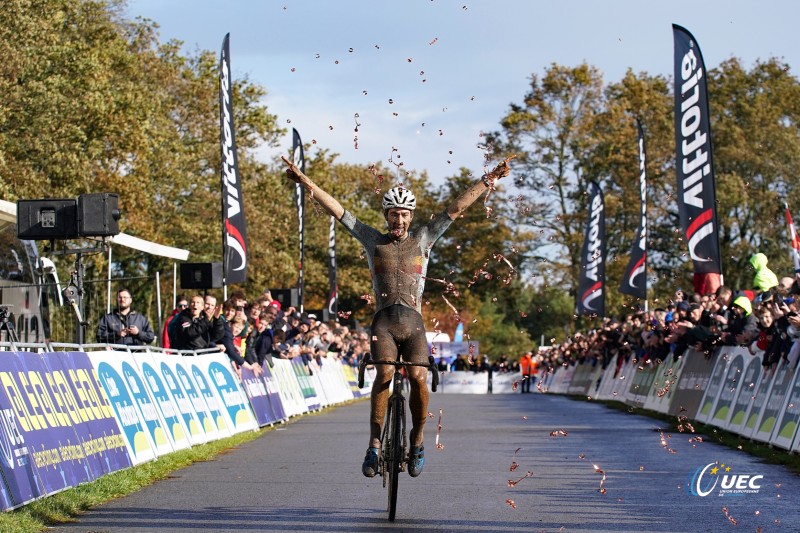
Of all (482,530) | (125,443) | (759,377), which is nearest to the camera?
(482,530)

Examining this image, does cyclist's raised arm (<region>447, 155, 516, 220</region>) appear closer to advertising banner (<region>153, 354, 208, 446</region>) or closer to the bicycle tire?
the bicycle tire

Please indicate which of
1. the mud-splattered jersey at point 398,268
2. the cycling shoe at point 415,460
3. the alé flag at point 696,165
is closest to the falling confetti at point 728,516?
the cycling shoe at point 415,460

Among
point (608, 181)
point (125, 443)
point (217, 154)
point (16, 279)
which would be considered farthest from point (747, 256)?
→ point (125, 443)

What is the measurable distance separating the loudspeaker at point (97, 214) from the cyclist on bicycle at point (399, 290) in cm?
607

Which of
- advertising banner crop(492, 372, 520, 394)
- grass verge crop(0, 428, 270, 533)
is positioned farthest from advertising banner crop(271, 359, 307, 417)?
advertising banner crop(492, 372, 520, 394)

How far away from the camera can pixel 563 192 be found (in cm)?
6156

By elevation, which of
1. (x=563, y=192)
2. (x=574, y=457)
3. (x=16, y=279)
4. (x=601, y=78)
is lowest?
(x=574, y=457)

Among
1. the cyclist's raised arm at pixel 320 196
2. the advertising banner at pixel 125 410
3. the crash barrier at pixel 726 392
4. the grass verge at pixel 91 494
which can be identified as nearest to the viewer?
the grass verge at pixel 91 494

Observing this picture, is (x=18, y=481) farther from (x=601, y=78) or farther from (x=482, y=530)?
(x=601, y=78)

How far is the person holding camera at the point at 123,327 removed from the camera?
1781 centimetres

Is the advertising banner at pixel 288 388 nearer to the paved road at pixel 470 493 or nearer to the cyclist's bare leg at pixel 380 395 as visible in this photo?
the paved road at pixel 470 493

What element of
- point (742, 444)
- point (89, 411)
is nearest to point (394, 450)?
point (89, 411)

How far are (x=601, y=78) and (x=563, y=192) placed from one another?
5.44m

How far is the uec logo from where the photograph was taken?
1231cm
